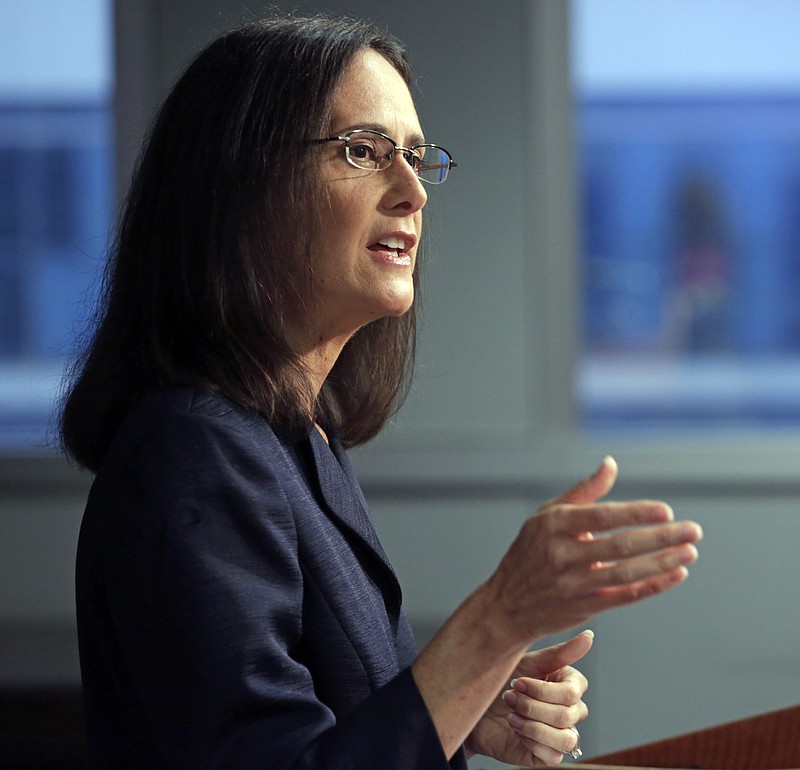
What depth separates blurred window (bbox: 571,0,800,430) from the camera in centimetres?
346

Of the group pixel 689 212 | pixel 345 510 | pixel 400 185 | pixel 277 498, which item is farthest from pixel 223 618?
pixel 689 212

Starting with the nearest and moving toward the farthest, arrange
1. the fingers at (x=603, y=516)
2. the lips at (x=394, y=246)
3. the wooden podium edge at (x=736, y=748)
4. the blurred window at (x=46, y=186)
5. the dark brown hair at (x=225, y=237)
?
the fingers at (x=603, y=516) < the wooden podium edge at (x=736, y=748) < the dark brown hair at (x=225, y=237) < the lips at (x=394, y=246) < the blurred window at (x=46, y=186)

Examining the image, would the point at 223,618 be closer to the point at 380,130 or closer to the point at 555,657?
the point at 555,657

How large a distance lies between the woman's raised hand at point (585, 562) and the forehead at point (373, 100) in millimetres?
542

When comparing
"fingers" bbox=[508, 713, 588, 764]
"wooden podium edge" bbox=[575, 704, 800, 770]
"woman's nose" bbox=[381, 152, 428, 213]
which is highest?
"woman's nose" bbox=[381, 152, 428, 213]

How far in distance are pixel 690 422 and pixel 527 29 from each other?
140cm

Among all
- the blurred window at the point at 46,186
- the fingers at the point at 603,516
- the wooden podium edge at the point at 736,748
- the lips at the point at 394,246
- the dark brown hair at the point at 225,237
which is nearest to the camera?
the fingers at the point at 603,516

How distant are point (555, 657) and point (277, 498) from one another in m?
0.44

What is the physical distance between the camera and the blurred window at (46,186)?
3.56 meters

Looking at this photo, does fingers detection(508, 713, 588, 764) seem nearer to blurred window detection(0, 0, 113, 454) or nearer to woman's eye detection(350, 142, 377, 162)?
woman's eye detection(350, 142, 377, 162)

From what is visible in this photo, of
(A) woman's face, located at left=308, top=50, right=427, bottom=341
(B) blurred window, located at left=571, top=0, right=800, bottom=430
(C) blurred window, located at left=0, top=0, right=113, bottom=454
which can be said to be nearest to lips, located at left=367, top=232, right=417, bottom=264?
(A) woman's face, located at left=308, top=50, right=427, bottom=341

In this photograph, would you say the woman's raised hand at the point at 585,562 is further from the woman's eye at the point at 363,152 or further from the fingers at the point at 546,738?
the woman's eye at the point at 363,152

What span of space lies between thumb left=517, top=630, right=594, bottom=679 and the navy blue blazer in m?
0.24

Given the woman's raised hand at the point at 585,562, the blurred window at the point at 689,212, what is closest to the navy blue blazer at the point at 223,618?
Answer: the woman's raised hand at the point at 585,562
